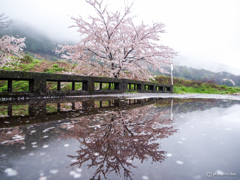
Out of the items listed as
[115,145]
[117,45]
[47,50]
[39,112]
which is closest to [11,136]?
[115,145]

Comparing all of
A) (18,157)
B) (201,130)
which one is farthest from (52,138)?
(201,130)

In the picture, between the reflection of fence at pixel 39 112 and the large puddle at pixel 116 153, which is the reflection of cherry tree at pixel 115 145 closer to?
the large puddle at pixel 116 153

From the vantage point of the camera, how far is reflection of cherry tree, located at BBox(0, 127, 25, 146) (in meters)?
1.62

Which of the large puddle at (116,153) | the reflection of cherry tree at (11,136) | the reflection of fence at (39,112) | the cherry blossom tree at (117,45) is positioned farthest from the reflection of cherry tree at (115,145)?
the cherry blossom tree at (117,45)

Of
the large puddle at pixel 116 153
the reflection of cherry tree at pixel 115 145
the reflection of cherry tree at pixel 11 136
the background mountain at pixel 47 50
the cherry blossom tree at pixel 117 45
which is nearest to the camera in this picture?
the large puddle at pixel 116 153

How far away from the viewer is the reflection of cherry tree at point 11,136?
1619 millimetres

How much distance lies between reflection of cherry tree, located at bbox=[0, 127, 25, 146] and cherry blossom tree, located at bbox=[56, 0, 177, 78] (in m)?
9.10

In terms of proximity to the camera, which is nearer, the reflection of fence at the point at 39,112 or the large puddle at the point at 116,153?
the large puddle at the point at 116,153

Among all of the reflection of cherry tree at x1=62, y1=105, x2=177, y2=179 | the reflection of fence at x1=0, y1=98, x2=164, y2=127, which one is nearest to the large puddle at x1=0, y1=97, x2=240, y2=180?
the reflection of cherry tree at x1=62, y1=105, x2=177, y2=179

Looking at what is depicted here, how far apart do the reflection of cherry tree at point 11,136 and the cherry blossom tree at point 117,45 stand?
9.10 m

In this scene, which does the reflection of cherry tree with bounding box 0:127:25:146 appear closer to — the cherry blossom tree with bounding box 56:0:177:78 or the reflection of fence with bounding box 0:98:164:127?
the reflection of fence with bounding box 0:98:164:127

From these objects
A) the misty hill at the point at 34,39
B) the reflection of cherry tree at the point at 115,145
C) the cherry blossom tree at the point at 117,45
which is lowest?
the reflection of cherry tree at the point at 115,145

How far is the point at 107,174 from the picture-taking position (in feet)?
3.56

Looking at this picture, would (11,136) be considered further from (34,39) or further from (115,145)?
(34,39)
